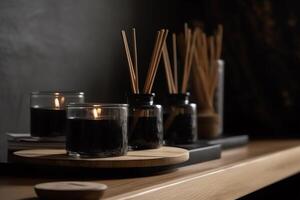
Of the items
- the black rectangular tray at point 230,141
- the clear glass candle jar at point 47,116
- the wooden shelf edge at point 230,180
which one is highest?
the clear glass candle jar at point 47,116

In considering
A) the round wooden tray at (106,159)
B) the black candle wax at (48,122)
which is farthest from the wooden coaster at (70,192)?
the black candle wax at (48,122)

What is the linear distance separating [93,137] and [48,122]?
188 mm

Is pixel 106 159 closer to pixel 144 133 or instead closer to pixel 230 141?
pixel 144 133

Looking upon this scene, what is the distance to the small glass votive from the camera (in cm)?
99

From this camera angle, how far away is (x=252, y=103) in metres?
2.09

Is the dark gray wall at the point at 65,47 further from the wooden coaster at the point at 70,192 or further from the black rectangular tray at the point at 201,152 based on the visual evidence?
the wooden coaster at the point at 70,192

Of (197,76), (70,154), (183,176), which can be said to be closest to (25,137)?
(70,154)

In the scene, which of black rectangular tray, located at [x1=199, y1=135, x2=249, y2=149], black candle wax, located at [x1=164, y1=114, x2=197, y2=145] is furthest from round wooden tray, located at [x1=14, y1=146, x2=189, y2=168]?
black rectangular tray, located at [x1=199, y1=135, x2=249, y2=149]

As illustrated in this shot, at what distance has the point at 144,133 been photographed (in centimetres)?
116

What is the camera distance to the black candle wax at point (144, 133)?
116 cm

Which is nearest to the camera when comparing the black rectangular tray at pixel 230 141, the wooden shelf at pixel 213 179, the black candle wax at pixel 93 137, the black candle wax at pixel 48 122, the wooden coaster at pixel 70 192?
the wooden coaster at pixel 70 192

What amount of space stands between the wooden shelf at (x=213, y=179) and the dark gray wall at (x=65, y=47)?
30 centimetres

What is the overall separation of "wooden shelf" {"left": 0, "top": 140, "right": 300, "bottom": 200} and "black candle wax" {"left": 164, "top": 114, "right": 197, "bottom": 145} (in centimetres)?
9

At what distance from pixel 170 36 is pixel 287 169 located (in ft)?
1.79
